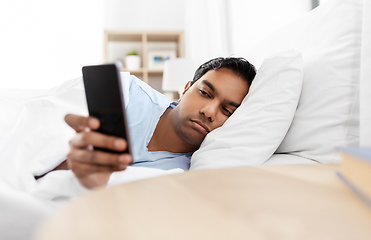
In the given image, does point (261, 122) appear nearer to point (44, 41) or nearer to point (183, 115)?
point (183, 115)

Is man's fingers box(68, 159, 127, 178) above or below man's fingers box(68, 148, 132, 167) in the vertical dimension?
below

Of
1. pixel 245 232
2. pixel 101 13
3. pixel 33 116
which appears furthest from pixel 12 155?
pixel 101 13

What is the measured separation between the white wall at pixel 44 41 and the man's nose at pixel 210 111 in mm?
1866

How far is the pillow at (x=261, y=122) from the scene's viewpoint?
0.76m

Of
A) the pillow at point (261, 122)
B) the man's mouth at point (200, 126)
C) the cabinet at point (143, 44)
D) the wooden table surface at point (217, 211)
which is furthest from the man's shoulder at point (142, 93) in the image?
the cabinet at point (143, 44)

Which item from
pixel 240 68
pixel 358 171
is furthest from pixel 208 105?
pixel 358 171

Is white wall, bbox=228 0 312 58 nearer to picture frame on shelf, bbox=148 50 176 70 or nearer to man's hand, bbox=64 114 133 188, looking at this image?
picture frame on shelf, bbox=148 50 176 70

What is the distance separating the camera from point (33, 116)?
85 cm

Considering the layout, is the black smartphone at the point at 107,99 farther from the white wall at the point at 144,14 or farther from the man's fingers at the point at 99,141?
the white wall at the point at 144,14

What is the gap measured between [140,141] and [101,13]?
2.92 meters

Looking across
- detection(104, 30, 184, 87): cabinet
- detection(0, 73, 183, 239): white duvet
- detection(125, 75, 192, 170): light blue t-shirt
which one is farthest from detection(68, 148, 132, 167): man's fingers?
detection(104, 30, 184, 87): cabinet

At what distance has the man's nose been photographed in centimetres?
104

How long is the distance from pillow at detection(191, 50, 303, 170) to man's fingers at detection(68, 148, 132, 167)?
0.34m

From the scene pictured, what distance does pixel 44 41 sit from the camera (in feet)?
8.46
